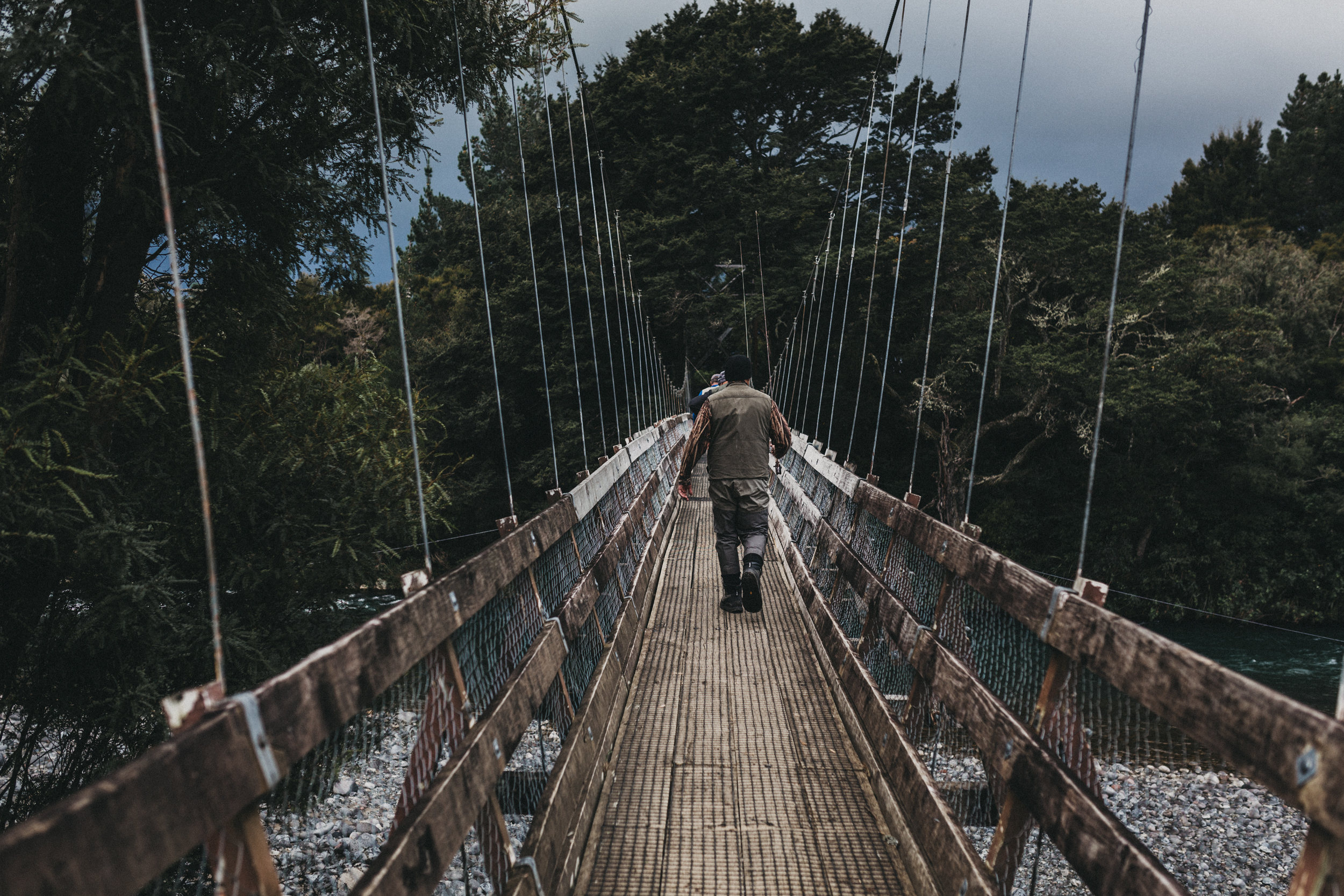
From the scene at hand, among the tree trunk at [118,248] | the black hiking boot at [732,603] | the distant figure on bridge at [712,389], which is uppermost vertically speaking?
the tree trunk at [118,248]

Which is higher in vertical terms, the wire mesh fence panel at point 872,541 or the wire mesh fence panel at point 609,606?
the wire mesh fence panel at point 872,541

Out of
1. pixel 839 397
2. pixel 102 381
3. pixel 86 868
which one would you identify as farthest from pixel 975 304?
pixel 86 868

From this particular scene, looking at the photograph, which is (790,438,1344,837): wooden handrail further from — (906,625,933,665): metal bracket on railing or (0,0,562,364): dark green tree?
(0,0,562,364): dark green tree

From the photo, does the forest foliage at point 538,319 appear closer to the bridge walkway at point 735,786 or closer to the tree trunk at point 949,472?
the tree trunk at point 949,472

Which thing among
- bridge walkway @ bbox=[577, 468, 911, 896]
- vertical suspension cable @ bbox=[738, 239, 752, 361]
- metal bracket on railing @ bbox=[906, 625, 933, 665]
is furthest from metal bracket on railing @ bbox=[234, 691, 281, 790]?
vertical suspension cable @ bbox=[738, 239, 752, 361]

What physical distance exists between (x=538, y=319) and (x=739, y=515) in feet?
18.4

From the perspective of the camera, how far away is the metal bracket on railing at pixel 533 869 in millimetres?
1711

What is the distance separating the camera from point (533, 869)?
1721 mm

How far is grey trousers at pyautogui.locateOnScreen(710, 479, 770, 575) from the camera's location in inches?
167

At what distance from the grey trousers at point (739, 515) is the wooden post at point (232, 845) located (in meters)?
3.27

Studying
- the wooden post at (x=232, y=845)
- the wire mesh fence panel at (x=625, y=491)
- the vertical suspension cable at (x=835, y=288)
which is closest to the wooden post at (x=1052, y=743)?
the wooden post at (x=232, y=845)

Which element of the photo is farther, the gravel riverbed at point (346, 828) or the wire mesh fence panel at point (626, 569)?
the gravel riverbed at point (346, 828)

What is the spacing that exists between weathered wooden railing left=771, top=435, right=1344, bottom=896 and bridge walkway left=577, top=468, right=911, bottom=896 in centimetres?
12

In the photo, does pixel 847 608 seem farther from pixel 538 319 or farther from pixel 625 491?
pixel 538 319
